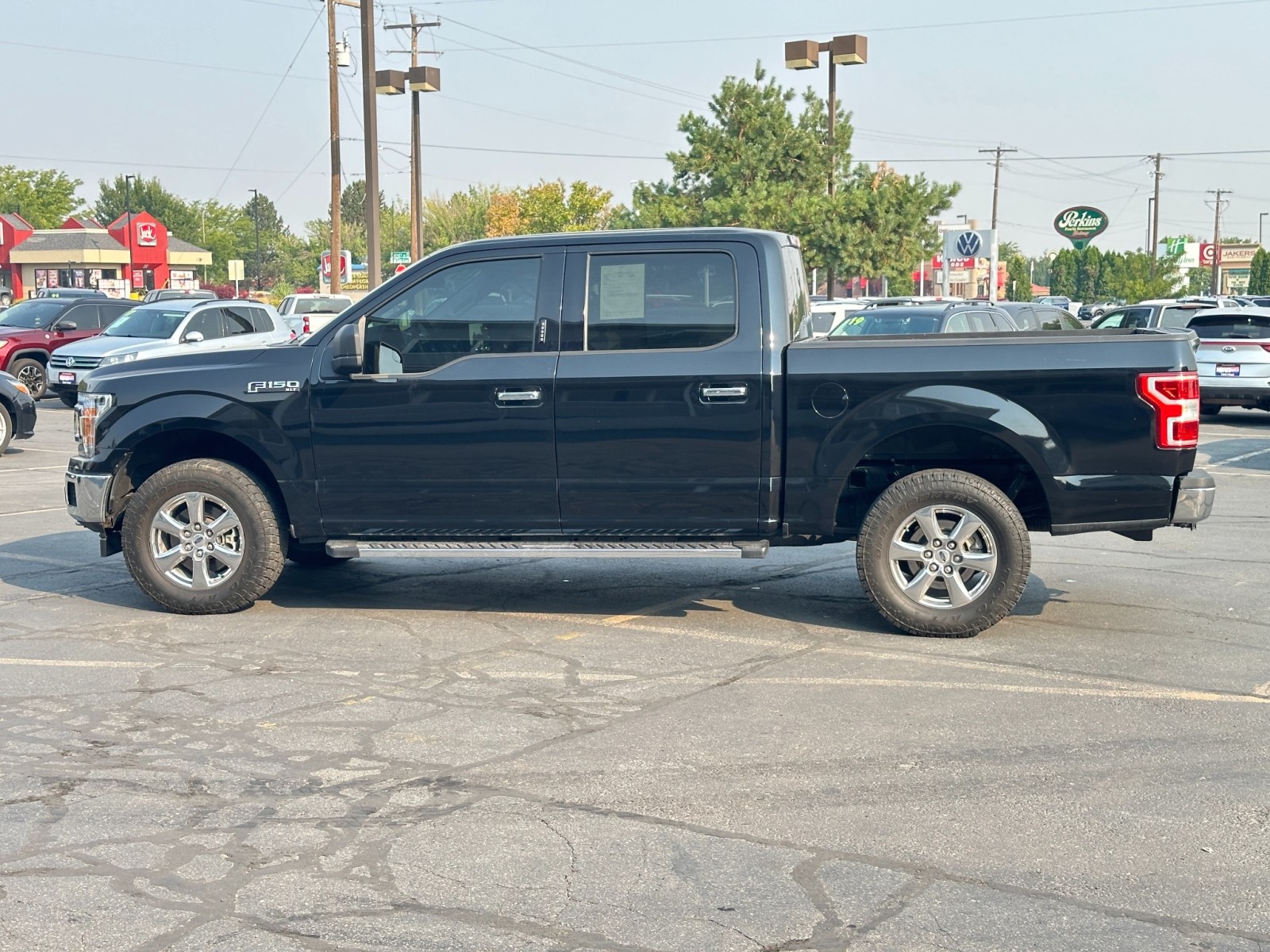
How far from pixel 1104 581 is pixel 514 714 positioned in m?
4.64

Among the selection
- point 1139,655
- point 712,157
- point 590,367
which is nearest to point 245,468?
A: point 590,367

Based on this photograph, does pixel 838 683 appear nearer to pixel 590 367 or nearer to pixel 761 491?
pixel 761 491

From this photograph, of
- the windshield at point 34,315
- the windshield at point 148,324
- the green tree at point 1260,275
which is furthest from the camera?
the green tree at point 1260,275

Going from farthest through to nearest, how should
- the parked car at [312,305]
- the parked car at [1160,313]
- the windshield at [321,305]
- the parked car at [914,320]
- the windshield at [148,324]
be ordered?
the windshield at [321,305]
the parked car at [312,305]
the parked car at [1160,313]
the windshield at [148,324]
the parked car at [914,320]

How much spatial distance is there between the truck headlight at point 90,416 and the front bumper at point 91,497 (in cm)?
15

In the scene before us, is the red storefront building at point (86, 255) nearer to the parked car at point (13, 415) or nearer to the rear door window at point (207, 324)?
the rear door window at point (207, 324)

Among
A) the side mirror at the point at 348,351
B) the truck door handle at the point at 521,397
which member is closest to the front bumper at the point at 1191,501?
the truck door handle at the point at 521,397

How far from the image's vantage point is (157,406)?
814 cm

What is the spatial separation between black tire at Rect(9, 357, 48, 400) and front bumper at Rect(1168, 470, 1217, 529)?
22.8 meters

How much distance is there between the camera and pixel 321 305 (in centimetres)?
3403

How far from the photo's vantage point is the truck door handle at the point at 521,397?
765 cm

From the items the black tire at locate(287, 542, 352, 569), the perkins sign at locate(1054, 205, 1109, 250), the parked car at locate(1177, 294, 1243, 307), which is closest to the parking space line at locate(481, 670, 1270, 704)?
the black tire at locate(287, 542, 352, 569)

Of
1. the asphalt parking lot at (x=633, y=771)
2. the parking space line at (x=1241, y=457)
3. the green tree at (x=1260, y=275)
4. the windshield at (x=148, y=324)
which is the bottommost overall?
the asphalt parking lot at (x=633, y=771)

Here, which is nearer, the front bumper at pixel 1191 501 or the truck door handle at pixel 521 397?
the front bumper at pixel 1191 501
